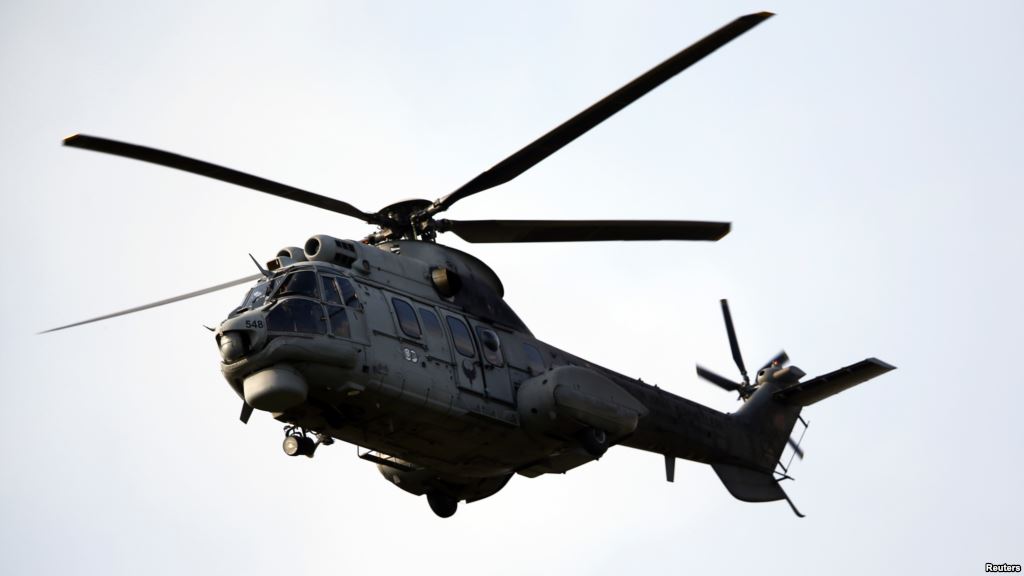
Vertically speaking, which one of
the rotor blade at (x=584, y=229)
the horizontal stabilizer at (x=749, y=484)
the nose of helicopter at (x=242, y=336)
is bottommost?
the horizontal stabilizer at (x=749, y=484)

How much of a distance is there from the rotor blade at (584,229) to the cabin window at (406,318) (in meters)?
1.95

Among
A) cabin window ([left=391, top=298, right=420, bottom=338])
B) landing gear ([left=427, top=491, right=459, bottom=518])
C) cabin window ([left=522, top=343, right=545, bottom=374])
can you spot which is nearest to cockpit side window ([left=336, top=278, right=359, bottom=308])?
cabin window ([left=391, top=298, right=420, bottom=338])

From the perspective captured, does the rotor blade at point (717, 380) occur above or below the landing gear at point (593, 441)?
above

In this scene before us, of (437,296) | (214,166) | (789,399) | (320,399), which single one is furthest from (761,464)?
(214,166)

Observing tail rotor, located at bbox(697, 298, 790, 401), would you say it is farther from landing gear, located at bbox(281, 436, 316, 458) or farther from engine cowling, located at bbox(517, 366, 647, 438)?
landing gear, located at bbox(281, 436, 316, 458)

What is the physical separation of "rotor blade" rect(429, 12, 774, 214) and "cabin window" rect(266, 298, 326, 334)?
3.34 meters

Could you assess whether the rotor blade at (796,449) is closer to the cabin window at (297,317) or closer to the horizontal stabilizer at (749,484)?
the horizontal stabilizer at (749,484)

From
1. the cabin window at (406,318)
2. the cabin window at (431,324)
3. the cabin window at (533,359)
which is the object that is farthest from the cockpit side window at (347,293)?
the cabin window at (533,359)

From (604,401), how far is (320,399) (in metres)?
4.96

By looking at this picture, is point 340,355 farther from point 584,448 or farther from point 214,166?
point 584,448

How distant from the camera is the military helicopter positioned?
16984 mm

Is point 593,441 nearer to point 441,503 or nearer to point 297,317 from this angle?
point 441,503

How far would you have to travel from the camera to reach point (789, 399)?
2542 centimetres

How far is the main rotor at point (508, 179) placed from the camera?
16.5 meters
